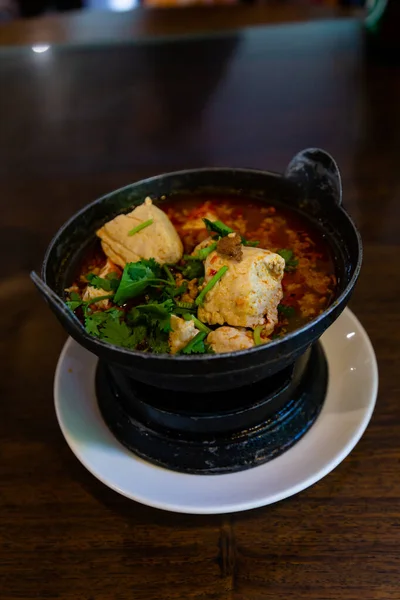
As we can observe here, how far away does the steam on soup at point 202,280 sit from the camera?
1210 mm

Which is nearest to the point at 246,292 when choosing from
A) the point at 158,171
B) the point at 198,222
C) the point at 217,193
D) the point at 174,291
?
the point at 174,291

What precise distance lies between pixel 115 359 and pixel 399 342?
0.98 metres

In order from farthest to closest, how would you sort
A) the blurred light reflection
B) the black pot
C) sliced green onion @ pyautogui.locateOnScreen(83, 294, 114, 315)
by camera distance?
1. the blurred light reflection
2. sliced green onion @ pyautogui.locateOnScreen(83, 294, 114, 315)
3. the black pot

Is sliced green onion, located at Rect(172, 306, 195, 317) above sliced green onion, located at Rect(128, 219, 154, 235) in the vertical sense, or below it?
below

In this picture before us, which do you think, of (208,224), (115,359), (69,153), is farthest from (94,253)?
(69,153)

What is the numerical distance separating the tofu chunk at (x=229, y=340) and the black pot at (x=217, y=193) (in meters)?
0.06

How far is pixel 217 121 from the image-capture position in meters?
2.81

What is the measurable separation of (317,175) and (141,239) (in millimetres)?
498

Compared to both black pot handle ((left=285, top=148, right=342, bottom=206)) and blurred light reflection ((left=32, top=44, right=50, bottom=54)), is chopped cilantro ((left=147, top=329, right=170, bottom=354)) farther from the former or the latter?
blurred light reflection ((left=32, top=44, right=50, bottom=54))

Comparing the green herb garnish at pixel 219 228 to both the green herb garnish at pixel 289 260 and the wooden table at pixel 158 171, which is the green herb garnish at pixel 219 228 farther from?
the wooden table at pixel 158 171

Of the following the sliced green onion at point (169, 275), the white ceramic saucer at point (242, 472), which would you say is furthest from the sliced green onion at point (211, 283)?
the white ceramic saucer at point (242, 472)

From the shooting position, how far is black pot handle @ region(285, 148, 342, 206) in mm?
1447

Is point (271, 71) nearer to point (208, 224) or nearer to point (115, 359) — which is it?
point (208, 224)

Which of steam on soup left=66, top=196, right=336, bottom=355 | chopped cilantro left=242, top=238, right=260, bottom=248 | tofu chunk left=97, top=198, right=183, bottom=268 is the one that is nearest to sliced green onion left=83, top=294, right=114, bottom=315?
steam on soup left=66, top=196, right=336, bottom=355
